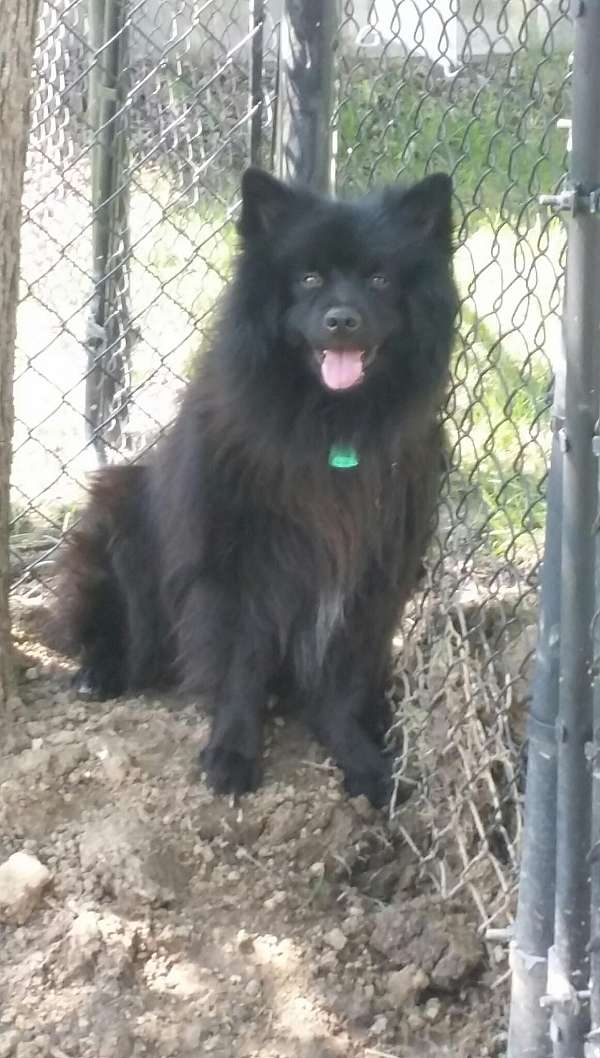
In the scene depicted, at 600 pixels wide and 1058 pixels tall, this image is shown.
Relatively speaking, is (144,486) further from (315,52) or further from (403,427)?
(315,52)

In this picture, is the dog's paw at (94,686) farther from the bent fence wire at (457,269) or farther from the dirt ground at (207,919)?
the bent fence wire at (457,269)

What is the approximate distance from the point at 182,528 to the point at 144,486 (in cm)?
46

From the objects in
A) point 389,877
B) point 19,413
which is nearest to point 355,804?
point 389,877

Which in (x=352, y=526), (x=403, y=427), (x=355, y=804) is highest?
(x=403, y=427)

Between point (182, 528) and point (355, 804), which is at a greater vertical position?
point (182, 528)

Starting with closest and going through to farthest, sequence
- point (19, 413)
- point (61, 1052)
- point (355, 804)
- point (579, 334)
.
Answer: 1. point (579, 334)
2. point (61, 1052)
3. point (355, 804)
4. point (19, 413)

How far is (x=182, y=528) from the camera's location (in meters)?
3.29

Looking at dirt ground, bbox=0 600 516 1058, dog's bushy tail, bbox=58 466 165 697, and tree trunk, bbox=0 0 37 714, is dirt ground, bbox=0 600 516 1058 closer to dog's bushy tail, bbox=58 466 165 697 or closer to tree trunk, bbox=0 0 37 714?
dog's bushy tail, bbox=58 466 165 697

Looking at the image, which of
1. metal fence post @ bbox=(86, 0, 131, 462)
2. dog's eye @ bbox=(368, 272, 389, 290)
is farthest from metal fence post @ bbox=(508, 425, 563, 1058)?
metal fence post @ bbox=(86, 0, 131, 462)

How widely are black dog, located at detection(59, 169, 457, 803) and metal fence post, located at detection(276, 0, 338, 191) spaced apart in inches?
12.3

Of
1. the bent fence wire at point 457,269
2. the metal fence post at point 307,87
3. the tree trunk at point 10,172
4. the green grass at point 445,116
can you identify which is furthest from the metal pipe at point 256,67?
the tree trunk at point 10,172

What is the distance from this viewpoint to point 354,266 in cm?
296

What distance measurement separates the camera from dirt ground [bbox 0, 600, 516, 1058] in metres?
2.61

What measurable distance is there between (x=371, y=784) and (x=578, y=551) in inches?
58.0
